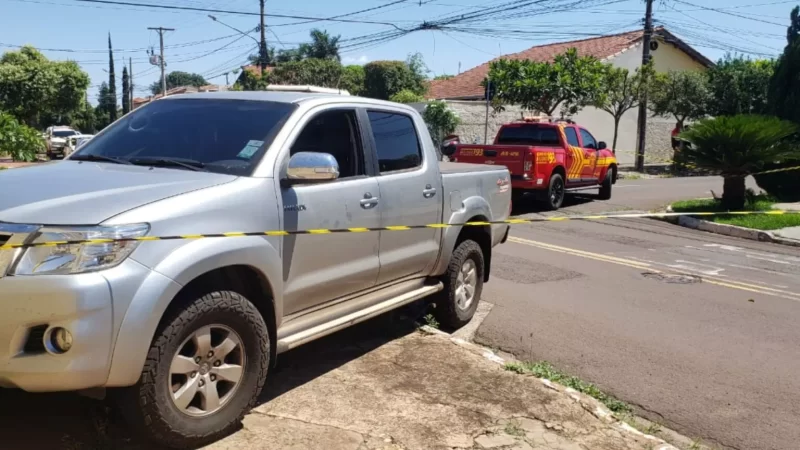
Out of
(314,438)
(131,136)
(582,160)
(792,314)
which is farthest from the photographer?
(582,160)

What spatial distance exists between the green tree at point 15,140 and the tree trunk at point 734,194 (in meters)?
21.9

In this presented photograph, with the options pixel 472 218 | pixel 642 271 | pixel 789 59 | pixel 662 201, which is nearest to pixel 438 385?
pixel 472 218

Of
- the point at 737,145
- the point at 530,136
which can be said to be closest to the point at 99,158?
the point at 530,136

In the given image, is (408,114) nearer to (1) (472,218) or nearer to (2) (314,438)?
(1) (472,218)

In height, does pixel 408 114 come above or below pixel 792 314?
above

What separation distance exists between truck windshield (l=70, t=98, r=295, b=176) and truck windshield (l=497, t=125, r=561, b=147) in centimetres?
1185

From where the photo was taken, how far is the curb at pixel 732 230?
41.3 ft

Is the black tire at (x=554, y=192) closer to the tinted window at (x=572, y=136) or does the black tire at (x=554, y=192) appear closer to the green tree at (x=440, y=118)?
the tinted window at (x=572, y=136)

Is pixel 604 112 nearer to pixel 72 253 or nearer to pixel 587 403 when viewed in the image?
pixel 587 403

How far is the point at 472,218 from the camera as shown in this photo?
6316 millimetres

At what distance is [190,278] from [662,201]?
53.8 feet

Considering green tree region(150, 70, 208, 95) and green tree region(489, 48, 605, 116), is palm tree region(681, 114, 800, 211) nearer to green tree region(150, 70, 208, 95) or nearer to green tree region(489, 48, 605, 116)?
green tree region(489, 48, 605, 116)

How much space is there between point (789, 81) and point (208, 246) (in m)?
18.8

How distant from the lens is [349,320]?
4.75 m
